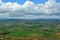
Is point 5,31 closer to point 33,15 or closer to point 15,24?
point 15,24

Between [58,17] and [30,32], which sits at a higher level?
[58,17]

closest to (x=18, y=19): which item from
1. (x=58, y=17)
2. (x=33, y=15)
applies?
(x=33, y=15)

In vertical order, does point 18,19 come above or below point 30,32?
above

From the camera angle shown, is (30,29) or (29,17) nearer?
(30,29)

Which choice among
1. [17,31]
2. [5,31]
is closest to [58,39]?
[17,31]

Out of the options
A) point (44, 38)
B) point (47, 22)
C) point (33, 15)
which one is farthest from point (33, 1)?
point (44, 38)

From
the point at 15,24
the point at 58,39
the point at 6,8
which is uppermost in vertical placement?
the point at 6,8

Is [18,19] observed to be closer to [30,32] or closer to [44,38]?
[30,32]

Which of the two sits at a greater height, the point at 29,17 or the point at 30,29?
the point at 29,17

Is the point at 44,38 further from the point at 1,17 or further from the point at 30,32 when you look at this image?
the point at 1,17
